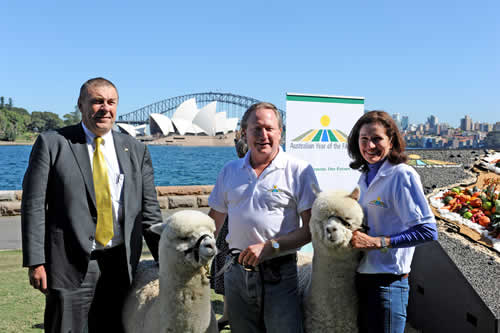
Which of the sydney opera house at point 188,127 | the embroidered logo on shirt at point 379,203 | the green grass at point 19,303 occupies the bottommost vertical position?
the green grass at point 19,303

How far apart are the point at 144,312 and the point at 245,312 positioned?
826 mm

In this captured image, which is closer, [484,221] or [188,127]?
[484,221]

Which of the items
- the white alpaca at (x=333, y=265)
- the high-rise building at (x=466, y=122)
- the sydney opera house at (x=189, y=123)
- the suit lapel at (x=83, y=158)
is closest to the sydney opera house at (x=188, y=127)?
the sydney opera house at (x=189, y=123)

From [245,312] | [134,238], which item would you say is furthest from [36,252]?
[245,312]

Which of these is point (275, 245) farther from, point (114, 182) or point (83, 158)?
point (83, 158)

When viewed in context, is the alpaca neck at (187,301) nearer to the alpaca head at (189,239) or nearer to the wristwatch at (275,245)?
the alpaca head at (189,239)

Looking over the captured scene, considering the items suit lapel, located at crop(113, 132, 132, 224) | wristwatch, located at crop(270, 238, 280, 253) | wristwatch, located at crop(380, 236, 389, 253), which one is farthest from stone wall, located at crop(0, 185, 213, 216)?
wristwatch, located at crop(380, 236, 389, 253)

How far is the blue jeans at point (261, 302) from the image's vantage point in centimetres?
226

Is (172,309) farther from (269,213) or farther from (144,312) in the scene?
(269,213)

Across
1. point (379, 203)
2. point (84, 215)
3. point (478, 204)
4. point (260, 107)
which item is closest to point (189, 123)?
point (478, 204)

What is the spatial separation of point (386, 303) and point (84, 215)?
1.95 meters

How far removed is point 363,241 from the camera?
2.16 m

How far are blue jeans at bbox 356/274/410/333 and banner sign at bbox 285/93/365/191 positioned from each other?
248 cm

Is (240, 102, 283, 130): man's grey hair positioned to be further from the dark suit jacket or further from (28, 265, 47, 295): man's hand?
(28, 265, 47, 295): man's hand
